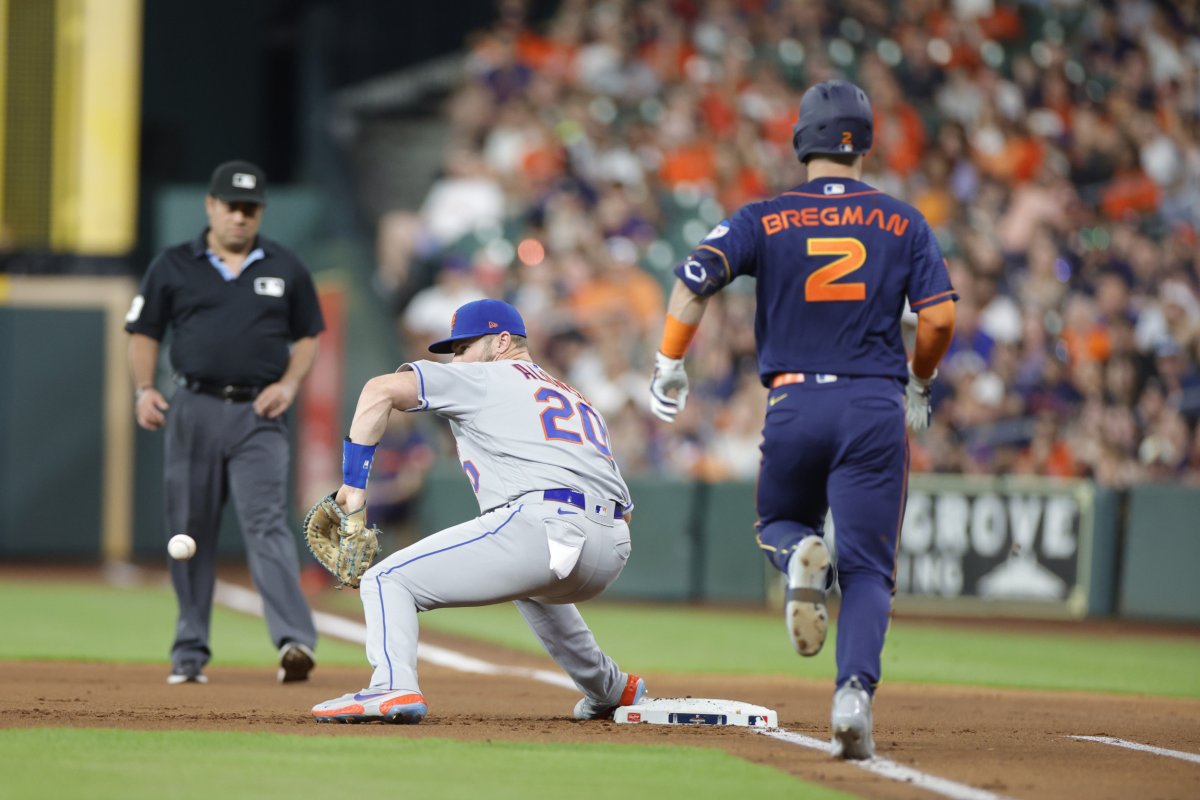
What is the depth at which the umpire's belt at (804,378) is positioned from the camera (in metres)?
5.80

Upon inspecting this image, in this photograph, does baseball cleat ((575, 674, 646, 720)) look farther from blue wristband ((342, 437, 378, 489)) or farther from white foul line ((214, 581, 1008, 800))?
blue wristband ((342, 437, 378, 489))

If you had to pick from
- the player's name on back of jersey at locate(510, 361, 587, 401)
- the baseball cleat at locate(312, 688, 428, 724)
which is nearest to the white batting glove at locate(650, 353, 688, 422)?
the player's name on back of jersey at locate(510, 361, 587, 401)

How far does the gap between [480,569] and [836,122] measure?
78.5 inches

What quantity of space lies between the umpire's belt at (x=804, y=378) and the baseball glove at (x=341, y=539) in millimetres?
1534

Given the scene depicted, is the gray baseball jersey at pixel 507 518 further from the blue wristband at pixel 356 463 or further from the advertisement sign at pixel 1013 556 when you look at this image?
the advertisement sign at pixel 1013 556

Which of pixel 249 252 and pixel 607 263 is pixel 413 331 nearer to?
pixel 607 263

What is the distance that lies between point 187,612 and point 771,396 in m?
3.70

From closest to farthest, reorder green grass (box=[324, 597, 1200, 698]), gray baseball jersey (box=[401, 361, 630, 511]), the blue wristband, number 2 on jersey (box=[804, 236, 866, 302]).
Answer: number 2 on jersey (box=[804, 236, 866, 302]) < the blue wristband < gray baseball jersey (box=[401, 361, 630, 511]) < green grass (box=[324, 597, 1200, 698])

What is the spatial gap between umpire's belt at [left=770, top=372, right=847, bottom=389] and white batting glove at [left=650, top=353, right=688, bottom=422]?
1.04 ft

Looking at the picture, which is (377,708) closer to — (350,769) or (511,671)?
(350,769)

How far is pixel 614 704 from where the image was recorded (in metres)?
6.82

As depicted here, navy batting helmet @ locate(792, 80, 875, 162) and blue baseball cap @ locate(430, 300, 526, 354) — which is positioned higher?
navy batting helmet @ locate(792, 80, 875, 162)

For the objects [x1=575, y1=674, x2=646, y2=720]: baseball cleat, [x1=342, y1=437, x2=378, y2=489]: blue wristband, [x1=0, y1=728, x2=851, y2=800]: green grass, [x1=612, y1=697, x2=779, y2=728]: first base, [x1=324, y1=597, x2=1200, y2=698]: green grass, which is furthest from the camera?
[x1=324, y1=597, x2=1200, y2=698]: green grass

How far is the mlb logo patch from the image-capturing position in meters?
8.68
